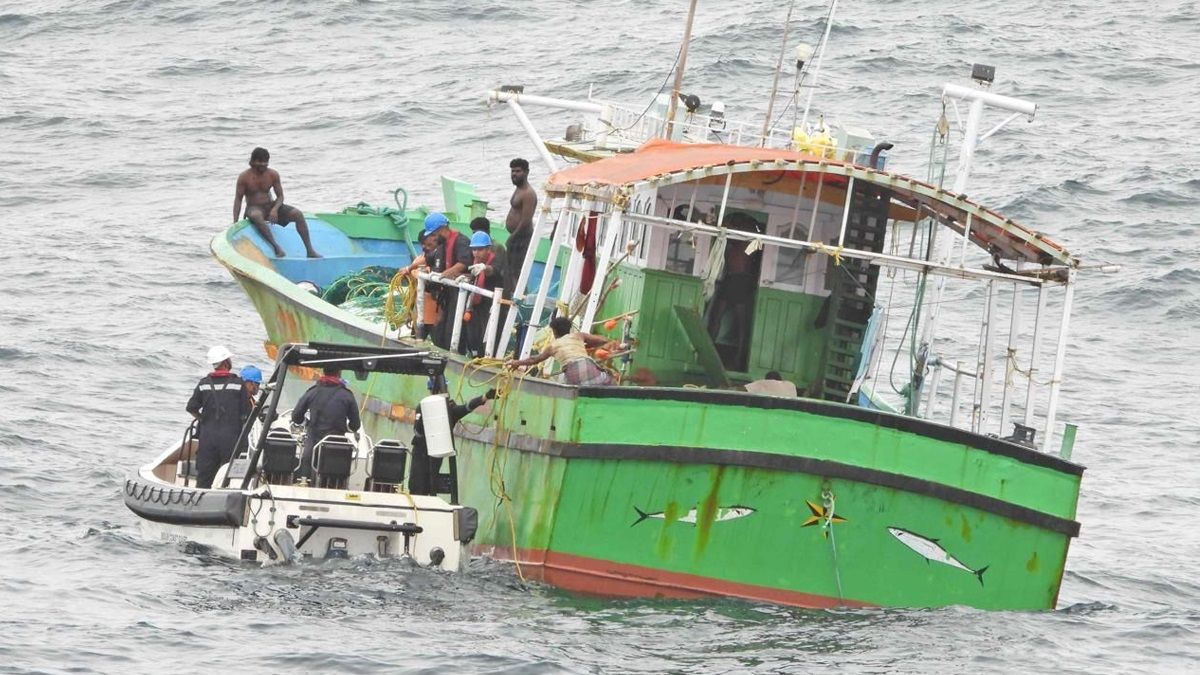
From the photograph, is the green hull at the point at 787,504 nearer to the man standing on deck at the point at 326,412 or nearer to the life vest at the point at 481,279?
the man standing on deck at the point at 326,412

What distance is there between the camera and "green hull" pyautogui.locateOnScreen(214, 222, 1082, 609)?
14.1 metres

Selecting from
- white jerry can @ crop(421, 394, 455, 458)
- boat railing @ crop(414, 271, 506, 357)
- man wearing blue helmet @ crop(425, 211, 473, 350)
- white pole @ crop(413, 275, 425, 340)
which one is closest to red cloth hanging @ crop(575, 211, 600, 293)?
boat railing @ crop(414, 271, 506, 357)

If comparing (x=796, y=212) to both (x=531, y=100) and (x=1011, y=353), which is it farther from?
(x=531, y=100)

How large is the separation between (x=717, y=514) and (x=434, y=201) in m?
18.8

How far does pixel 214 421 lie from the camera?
16406 mm

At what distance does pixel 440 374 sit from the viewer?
15305 millimetres

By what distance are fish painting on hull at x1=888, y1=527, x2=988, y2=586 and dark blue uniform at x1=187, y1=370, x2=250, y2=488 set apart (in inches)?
219

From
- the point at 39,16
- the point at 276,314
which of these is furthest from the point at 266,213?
the point at 39,16

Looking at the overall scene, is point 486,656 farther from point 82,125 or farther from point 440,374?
point 82,125

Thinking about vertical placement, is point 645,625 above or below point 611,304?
below

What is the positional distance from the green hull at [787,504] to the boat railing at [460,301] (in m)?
1.55

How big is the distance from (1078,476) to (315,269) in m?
11.1

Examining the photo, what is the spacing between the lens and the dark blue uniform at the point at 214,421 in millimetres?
16438

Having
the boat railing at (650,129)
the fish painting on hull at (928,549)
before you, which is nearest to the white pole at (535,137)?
the boat railing at (650,129)
